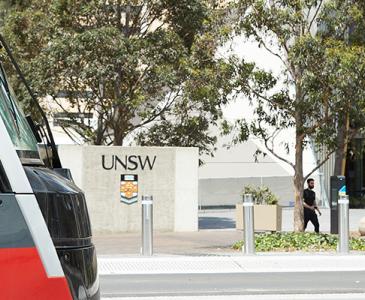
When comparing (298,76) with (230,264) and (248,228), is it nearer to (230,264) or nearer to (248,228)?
(248,228)

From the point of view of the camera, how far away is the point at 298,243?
15469 millimetres

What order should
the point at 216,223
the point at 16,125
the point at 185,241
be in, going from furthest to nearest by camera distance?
the point at 216,223 < the point at 185,241 < the point at 16,125

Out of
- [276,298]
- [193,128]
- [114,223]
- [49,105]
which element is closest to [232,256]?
[276,298]

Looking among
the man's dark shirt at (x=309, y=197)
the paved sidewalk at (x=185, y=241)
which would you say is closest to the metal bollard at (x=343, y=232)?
the paved sidewalk at (x=185, y=241)

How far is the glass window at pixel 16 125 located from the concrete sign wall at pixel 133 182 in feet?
54.9

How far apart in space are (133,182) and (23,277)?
→ 1774 cm

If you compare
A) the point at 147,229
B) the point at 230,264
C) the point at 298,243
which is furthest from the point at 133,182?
the point at 230,264

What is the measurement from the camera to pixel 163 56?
2178cm

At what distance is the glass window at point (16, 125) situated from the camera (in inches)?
133

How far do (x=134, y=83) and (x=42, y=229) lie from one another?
19.6 m

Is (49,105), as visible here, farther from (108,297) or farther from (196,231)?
(108,297)

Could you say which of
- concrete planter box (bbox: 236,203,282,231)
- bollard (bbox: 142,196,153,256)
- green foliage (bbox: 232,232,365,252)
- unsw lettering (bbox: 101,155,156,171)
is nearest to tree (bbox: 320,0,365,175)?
green foliage (bbox: 232,232,365,252)

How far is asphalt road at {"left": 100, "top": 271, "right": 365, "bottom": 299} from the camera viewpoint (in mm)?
10344

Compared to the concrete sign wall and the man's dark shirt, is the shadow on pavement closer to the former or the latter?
the concrete sign wall
